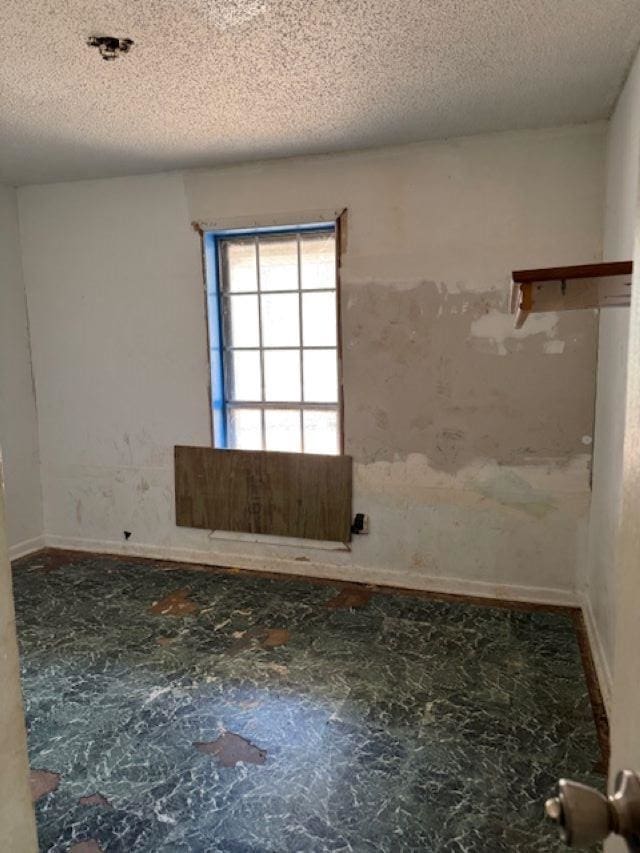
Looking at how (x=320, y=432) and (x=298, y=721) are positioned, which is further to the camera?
(x=320, y=432)

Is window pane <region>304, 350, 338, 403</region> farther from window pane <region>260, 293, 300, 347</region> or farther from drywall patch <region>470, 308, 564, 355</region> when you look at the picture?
drywall patch <region>470, 308, 564, 355</region>

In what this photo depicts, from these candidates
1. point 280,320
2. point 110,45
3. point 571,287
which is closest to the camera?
point 571,287

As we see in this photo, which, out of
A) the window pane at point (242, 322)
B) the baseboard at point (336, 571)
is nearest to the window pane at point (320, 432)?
the window pane at point (242, 322)

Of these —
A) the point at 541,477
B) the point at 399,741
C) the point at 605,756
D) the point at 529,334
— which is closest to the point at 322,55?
the point at 529,334

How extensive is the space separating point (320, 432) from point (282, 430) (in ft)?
0.92

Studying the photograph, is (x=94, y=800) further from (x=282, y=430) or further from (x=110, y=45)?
(x=110, y=45)

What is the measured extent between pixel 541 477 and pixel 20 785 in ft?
10.2

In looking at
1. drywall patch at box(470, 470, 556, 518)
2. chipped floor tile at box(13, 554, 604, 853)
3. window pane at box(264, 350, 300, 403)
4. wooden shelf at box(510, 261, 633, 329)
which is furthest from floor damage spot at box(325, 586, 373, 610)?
wooden shelf at box(510, 261, 633, 329)

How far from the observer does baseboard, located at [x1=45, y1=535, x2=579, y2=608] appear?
136 inches

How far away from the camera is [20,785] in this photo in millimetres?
798

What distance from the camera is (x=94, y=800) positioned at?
6.49ft

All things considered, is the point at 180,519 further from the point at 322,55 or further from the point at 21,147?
the point at 322,55

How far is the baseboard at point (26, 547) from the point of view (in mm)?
4355

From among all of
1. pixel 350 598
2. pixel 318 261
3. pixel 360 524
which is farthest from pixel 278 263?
pixel 350 598
